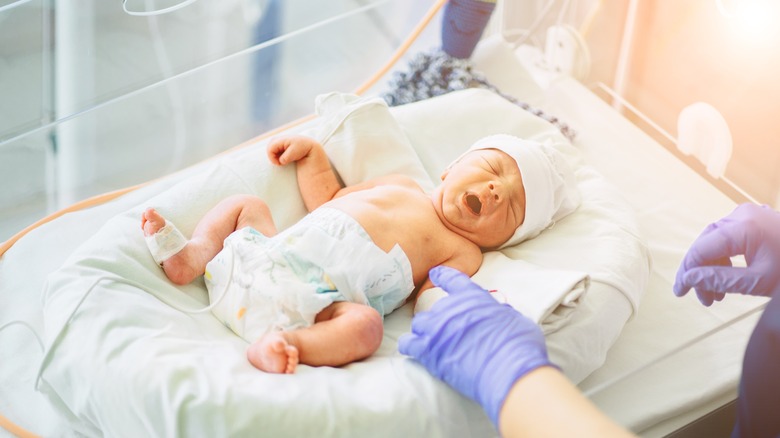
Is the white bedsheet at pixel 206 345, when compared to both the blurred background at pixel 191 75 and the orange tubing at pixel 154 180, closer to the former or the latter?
the orange tubing at pixel 154 180

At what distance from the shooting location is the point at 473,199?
158cm

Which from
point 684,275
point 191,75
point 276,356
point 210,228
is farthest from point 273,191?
point 684,275

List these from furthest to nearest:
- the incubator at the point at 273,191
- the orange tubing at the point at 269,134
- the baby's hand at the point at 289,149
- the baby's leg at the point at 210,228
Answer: the orange tubing at the point at 269,134
the baby's hand at the point at 289,149
the baby's leg at the point at 210,228
the incubator at the point at 273,191

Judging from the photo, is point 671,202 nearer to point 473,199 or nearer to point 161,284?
point 473,199

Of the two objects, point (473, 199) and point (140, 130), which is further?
point (140, 130)

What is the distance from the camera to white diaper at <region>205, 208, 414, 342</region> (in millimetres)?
1379

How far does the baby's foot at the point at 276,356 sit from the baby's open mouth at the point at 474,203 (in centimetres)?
46

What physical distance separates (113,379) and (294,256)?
1.18ft

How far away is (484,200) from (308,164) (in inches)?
15.0

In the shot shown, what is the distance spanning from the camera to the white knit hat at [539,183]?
62.1 inches

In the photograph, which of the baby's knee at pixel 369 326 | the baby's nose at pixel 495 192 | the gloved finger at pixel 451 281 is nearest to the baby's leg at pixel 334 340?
the baby's knee at pixel 369 326

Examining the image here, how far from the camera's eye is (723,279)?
1275mm

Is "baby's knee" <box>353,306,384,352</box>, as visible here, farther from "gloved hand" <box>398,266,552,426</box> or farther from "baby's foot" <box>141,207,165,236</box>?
"baby's foot" <box>141,207,165,236</box>

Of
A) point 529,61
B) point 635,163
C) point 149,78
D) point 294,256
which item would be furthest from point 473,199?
point 529,61
